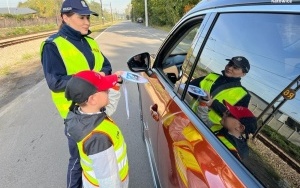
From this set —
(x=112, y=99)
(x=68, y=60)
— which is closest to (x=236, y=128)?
(x=112, y=99)

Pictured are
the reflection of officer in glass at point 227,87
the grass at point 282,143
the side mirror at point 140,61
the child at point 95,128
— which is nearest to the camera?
the grass at point 282,143

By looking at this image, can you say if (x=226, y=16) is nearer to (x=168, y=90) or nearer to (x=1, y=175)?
(x=168, y=90)

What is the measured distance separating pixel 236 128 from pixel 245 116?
0.07m

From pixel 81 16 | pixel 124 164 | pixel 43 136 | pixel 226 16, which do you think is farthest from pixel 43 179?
pixel 226 16

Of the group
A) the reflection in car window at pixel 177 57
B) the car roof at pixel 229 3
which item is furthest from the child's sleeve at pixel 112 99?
Result: the car roof at pixel 229 3

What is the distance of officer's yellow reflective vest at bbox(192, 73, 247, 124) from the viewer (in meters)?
1.38

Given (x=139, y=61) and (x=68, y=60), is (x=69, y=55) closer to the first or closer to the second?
(x=68, y=60)

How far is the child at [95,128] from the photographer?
1.78m

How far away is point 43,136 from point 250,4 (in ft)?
12.9

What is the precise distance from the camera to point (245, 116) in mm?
1292

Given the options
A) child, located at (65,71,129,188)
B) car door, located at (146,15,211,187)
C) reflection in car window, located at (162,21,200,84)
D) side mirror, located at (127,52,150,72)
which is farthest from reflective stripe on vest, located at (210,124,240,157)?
side mirror, located at (127,52,150,72)

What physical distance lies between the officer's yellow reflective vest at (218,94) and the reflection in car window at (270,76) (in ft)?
0.19

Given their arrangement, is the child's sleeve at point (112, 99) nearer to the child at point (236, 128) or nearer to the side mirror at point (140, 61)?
the side mirror at point (140, 61)

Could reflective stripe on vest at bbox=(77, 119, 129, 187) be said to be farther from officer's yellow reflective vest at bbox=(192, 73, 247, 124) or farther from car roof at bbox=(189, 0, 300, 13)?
car roof at bbox=(189, 0, 300, 13)
